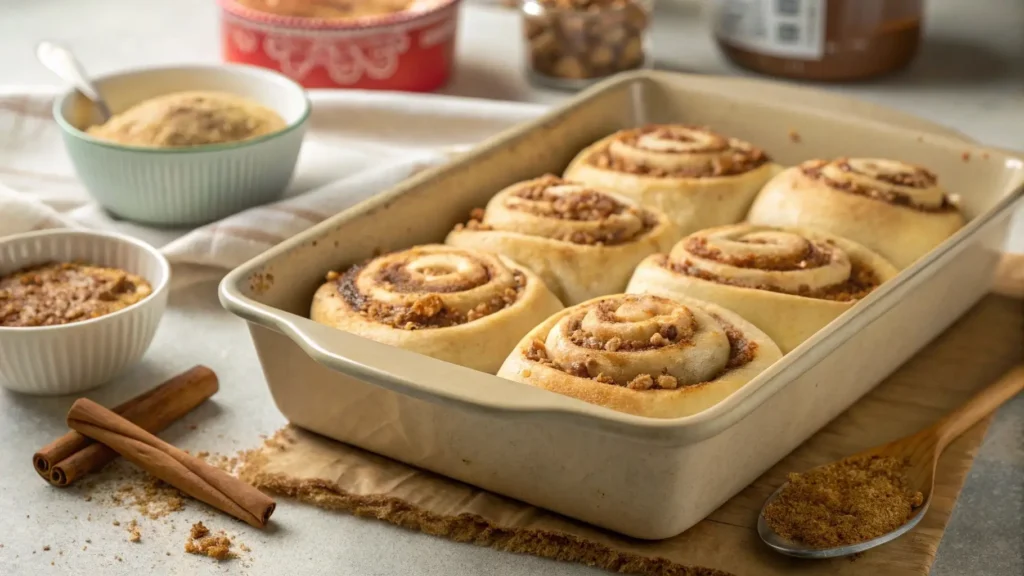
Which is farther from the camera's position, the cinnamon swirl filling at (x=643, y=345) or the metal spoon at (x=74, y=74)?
the metal spoon at (x=74, y=74)

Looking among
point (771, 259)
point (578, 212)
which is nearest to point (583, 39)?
point (578, 212)

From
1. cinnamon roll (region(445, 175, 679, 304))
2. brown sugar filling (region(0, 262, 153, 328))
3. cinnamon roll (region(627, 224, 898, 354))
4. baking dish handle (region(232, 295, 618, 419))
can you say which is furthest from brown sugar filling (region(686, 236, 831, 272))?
brown sugar filling (region(0, 262, 153, 328))

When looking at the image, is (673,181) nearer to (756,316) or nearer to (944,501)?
(756,316)

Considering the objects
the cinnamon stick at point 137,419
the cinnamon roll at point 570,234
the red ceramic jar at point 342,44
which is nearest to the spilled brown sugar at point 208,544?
the cinnamon stick at point 137,419

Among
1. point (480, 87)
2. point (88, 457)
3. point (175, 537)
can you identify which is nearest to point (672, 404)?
point (175, 537)

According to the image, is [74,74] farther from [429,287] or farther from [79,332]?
[429,287]

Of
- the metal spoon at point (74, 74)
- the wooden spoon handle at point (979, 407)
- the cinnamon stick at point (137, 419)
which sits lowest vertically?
the wooden spoon handle at point (979, 407)

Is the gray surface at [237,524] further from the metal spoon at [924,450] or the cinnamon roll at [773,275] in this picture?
the cinnamon roll at [773,275]
